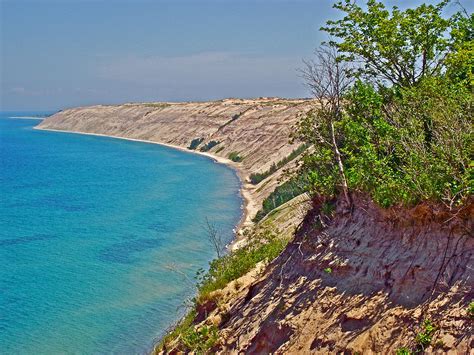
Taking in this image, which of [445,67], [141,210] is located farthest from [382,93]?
[141,210]

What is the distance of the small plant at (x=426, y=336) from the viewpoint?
964cm

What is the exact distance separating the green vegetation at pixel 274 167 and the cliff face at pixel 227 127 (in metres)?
1.52

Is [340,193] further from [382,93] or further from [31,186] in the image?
[31,186]

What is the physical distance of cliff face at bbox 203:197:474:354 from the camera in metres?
9.94

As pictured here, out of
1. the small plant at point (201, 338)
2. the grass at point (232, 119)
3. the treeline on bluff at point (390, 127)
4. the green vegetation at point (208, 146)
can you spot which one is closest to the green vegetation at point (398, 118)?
the treeline on bluff at point (390, 127)

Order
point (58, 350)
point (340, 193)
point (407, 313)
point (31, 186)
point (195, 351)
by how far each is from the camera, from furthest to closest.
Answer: point (31, 186) → point (58, 350) → point (195, 351) → point (340, 193) → point (407, 313)

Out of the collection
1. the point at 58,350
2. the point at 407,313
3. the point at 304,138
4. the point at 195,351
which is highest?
the point at 304,138

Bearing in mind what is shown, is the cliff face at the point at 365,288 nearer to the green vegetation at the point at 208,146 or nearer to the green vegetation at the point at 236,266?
the green vegetation at the point at 236,266

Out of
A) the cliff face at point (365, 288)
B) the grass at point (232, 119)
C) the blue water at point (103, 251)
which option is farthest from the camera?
the grass at point (232, 119)

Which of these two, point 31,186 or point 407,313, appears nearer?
point 407,313

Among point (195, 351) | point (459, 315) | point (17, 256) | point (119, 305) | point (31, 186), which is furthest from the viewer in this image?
point (31, 186)

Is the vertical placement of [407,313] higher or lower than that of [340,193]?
lower

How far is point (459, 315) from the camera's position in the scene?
31.1 feet

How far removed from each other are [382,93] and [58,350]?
56.8 ft
